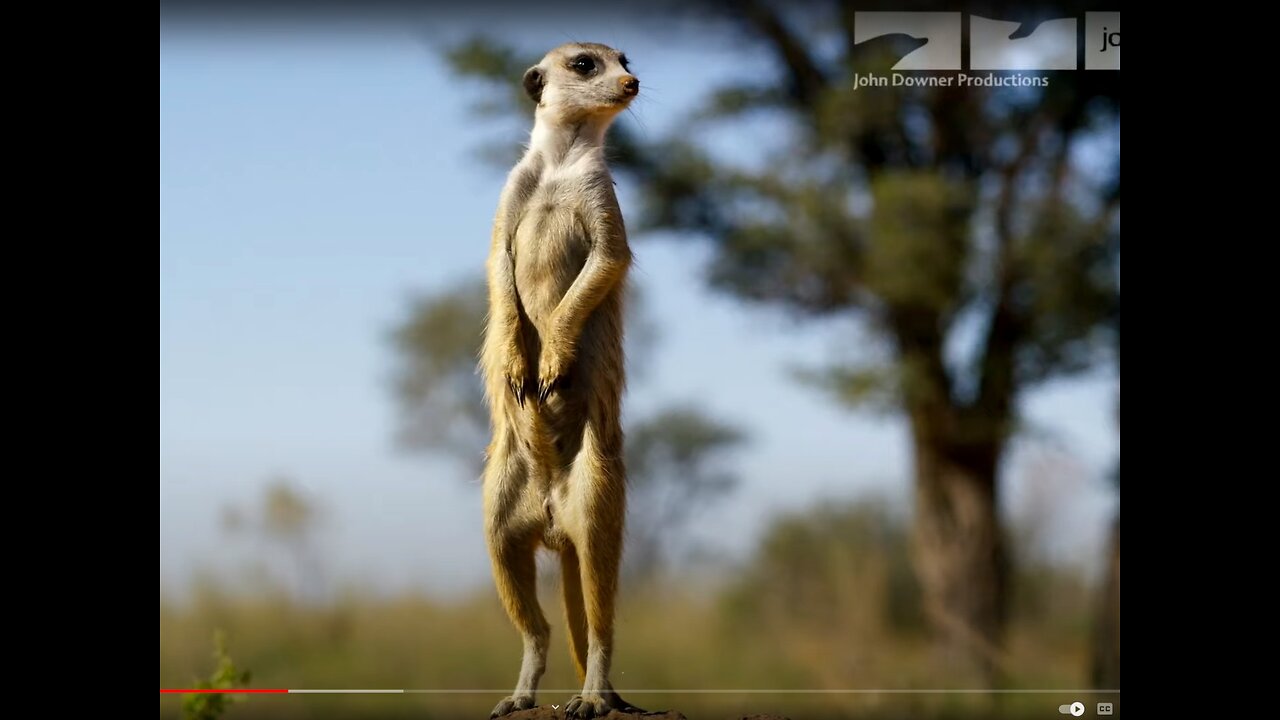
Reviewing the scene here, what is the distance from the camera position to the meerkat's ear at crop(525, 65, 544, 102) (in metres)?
5.04

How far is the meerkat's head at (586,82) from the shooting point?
484cm

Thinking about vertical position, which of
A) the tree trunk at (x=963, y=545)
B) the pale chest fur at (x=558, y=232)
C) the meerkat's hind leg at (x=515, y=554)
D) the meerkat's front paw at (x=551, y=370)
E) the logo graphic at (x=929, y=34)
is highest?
the logo graphic at (x=929, y=34)

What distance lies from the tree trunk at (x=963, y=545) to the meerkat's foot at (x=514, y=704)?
7.81 m

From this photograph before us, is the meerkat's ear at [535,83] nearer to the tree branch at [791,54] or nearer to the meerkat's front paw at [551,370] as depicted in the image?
the meerkat's front paw at [551,370]

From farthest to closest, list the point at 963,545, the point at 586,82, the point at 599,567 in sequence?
1. the point at 963,545
2. the point at 586,82
3. the point at 599,567

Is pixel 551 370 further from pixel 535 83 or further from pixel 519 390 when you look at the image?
pixel 535 83

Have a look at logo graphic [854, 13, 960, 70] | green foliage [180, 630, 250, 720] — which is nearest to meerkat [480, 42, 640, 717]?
green foliage [180, 630, 250, 720]

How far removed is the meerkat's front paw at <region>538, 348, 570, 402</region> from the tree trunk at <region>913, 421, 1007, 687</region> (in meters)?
7.74

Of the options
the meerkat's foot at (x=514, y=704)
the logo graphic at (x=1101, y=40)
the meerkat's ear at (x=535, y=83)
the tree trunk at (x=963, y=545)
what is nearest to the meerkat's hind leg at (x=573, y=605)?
the meerkat's foot at (x=514, y=704)

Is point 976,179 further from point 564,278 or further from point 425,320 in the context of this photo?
point 564,278

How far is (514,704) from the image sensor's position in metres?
4.69

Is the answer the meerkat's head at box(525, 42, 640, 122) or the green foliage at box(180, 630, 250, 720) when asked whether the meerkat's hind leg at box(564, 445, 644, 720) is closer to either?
the meerkat's head at box(525, 42, 640, 122)

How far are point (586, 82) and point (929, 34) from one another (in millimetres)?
6099

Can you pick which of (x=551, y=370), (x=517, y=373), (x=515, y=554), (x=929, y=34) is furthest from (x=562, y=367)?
(x=929, y=34)
